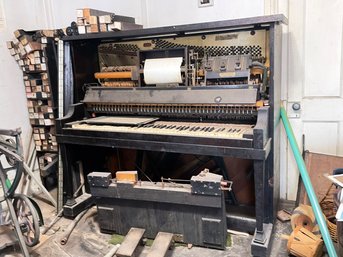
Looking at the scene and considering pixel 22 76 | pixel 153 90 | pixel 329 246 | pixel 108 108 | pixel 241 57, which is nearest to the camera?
pixel 329 246

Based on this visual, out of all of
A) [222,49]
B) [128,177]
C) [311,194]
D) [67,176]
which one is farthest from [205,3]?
[67,176]

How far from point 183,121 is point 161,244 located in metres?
0.89

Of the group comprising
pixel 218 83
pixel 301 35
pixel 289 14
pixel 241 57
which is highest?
pixel 289 14

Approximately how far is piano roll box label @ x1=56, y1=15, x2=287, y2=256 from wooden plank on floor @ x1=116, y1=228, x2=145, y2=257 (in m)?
0.07

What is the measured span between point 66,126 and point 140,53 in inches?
31.4

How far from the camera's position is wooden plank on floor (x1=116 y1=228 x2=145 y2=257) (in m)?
1.95

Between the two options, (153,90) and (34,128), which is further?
(34,128)

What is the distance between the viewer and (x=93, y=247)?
7.23 ft

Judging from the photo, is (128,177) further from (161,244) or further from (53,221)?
(53,221)

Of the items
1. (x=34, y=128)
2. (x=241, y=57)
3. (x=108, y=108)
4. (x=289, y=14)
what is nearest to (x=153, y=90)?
(x=108, y=108)

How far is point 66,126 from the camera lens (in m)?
2.38

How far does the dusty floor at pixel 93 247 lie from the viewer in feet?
6.80

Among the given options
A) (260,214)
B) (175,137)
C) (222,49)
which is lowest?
(260,214)

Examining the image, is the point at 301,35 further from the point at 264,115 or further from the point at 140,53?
the point at 140,53
